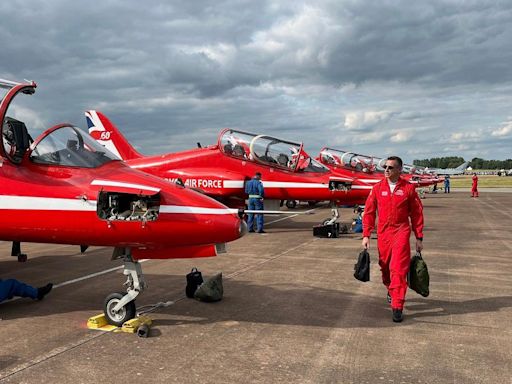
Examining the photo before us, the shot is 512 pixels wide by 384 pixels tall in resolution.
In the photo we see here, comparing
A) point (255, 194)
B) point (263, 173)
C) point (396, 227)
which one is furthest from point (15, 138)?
point (263, 173)

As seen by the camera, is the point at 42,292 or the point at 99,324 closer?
the point at 99,324

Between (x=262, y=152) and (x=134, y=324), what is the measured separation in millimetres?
9781

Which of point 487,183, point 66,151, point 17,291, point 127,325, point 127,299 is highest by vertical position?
point 66,151

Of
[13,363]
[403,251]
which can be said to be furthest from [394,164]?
[13,363]

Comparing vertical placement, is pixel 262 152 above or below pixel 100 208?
above

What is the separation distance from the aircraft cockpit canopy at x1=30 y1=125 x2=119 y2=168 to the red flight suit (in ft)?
11.2

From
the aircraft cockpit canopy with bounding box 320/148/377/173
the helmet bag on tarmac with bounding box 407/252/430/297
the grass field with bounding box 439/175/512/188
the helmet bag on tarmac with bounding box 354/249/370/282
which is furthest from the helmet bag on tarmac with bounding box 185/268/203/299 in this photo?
the grass field with bounding box 439/175/512/188

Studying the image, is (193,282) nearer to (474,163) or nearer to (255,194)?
(255,194)

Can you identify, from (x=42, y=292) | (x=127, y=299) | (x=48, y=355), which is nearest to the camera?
(x=48, y=355)

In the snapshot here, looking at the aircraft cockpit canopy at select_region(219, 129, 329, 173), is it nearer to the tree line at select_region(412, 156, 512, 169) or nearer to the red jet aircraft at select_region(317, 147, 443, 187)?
the red jet aircraft at select_region(317, 147, 443, 187)

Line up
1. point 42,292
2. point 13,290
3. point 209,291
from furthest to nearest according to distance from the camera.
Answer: point 42,292 → point 209,291 → point 13,290

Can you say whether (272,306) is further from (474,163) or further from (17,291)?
(474,163)

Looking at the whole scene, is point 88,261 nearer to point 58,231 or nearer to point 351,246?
point 58,231

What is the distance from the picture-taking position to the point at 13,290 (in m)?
5.82
